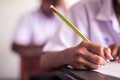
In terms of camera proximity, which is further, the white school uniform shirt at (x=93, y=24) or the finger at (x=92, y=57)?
the white school uniform shirt at (x=93, y=24)

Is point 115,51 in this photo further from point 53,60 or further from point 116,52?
point 53,60

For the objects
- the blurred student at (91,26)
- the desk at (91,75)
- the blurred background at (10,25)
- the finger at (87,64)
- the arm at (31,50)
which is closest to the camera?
the desk at (91,75)

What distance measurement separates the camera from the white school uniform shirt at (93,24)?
2.90 feet

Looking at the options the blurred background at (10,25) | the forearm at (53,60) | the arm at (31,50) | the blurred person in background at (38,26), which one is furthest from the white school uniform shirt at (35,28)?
the forearm at (53,60)

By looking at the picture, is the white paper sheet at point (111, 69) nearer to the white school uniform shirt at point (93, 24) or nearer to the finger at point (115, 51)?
the finger at point (115, 51)

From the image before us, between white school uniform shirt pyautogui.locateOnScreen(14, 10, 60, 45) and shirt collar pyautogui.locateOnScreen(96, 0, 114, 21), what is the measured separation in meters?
1.57

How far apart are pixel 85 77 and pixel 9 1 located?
8.09 feet

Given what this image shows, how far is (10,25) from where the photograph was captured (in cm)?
291

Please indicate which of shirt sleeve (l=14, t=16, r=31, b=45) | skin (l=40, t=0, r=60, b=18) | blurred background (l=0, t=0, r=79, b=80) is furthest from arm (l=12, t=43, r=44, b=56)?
blurred background (l=0, t=0, r=79, b=80)

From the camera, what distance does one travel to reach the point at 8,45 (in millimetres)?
2928

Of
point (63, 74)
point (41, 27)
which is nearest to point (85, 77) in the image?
point (63, 74)

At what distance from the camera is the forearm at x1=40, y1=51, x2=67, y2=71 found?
697 mm

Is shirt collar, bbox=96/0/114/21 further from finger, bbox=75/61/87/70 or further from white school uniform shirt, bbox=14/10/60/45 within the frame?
white school uniform shirt, bbox=14/10/60/45

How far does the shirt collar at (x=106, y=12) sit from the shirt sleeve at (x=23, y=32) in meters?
1.75
